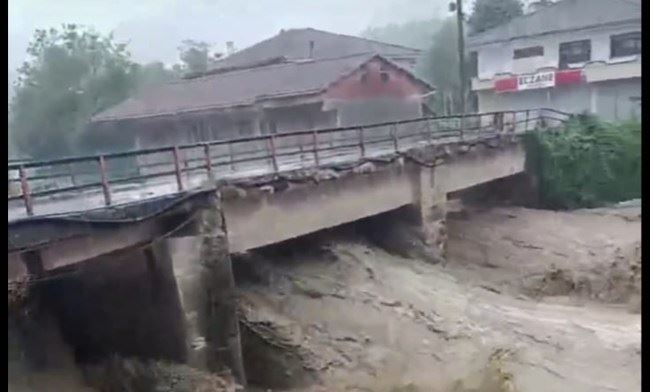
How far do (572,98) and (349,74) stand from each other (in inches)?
37.0

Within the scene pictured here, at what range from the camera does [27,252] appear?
2322mm

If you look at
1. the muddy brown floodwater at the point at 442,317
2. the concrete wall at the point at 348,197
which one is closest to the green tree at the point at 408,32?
the concrete wall at the point at 348,197

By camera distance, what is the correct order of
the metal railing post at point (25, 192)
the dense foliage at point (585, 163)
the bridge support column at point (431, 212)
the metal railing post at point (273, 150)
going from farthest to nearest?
1. the bridge support column at point (431, 212)
2. the metal railing post at point (273, 150)
3. the dense foliage at point (585, 163)
4. the metal railing post at point (25, 192)

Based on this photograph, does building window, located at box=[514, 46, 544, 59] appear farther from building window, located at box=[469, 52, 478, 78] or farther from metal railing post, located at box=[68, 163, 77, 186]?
metal railing post, located at box=[68, 163, 77, 186]

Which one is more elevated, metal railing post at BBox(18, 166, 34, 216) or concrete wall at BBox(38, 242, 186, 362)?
metal railing post at BBox(18, 166, 34, 216)

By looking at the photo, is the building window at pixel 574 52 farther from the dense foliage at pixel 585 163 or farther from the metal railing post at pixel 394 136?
the metal railing post at pixel 394 136

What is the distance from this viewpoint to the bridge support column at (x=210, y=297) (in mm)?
2740

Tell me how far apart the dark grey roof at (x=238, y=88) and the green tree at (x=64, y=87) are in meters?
0.08

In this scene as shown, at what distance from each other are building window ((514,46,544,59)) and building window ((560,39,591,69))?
9cm

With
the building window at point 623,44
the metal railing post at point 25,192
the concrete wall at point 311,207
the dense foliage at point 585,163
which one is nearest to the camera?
the building window at point 623,44

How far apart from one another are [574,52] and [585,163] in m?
0.77

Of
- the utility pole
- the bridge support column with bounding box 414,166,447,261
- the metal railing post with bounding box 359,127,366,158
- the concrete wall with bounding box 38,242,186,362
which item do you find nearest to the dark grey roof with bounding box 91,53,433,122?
the utility pole

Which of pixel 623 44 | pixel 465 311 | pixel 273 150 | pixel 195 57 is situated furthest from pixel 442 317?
pixel 623 44

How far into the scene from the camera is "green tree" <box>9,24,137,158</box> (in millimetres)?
2494
